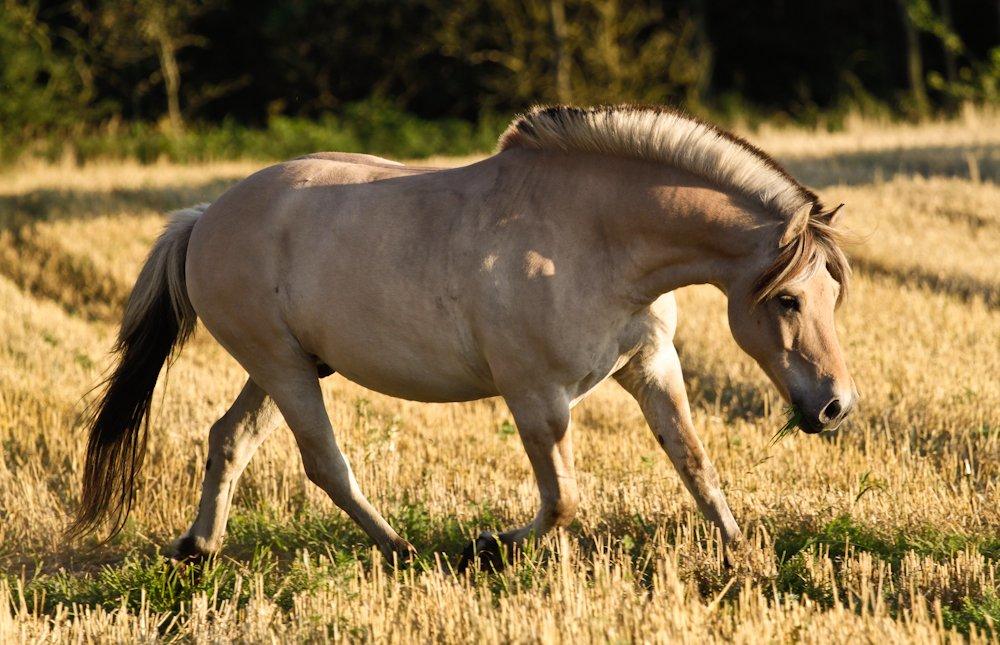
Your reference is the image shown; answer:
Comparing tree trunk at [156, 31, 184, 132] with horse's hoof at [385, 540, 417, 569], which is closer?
horse's hoof at [385, 540, 417, 569]

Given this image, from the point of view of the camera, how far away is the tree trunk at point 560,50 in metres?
25.4

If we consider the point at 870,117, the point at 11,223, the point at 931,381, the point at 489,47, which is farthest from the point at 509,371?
the point at 489,47

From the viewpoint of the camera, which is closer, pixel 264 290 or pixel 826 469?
pixel 264 290

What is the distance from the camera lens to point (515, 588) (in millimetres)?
4969

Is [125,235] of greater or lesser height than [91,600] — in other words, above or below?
above

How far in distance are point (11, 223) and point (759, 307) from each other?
480 inches

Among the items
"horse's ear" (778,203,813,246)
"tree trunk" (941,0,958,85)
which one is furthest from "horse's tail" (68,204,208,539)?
"tree trunk" (941,0,958,85)

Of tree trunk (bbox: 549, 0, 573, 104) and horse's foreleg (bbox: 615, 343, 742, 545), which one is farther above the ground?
tree trunk (bbox: 549, 0, 573, 104)

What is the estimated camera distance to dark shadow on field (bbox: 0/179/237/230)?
14.8 meters

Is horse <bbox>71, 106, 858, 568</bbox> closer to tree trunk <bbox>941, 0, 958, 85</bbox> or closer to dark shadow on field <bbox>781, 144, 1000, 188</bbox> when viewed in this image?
dark shadow on field <bbox>781, 144, 1000, 188</bbox>

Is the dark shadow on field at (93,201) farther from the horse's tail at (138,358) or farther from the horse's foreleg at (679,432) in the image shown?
the horse's foreleg at (679,432)

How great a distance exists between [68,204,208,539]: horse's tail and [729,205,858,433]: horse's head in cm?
305

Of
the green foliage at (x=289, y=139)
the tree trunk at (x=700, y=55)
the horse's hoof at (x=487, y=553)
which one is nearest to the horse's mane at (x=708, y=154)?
the horse's hoof at (x=487, y=553)

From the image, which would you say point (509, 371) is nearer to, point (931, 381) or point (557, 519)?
point (557, 519)
